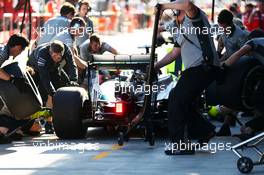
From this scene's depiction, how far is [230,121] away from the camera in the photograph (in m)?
15.3

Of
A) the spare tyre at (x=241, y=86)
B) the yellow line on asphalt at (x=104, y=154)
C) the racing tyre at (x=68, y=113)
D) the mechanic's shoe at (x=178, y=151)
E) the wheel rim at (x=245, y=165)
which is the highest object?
the spare tyre at (x=241, y=86)

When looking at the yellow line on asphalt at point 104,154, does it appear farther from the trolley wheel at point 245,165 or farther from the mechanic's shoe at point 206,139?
the trolley wheel at point 245,165

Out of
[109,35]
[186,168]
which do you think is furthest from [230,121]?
[109,35]

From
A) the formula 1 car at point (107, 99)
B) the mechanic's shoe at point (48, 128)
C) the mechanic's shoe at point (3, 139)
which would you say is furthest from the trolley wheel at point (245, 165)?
the mechanic's shoe at point (48, 128)

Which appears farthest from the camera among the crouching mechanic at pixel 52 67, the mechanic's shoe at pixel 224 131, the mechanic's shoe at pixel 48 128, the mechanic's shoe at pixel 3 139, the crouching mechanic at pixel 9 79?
the mechanic's shoe at pixel 48 128

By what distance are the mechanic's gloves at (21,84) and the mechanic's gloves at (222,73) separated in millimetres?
2778

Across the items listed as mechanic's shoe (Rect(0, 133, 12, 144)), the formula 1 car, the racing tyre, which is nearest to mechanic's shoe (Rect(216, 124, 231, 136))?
the formula 1 car

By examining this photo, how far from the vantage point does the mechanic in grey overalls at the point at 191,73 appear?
1257 cm

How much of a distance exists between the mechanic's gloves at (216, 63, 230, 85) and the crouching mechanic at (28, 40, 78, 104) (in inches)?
109

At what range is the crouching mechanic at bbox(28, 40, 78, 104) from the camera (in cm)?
1491

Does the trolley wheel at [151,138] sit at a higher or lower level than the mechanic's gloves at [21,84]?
lower

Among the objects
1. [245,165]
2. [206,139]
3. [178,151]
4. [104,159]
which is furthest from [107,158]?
[245,165]

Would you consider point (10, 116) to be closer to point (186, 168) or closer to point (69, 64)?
point (69, 64)

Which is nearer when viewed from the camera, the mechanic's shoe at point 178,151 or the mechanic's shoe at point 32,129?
the mechanic's shoe at point 178,151
